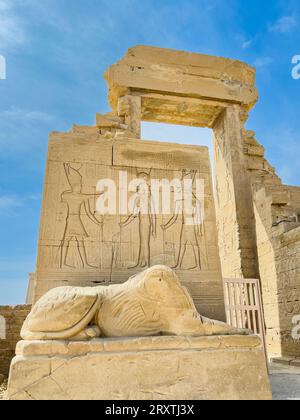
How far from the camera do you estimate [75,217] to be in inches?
132

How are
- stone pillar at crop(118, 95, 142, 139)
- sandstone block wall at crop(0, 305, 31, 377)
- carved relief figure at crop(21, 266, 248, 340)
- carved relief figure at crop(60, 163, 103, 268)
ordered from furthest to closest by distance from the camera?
stone pillar at crop(118, 95, 142, 139) < sandstone block wall at crop(0, 305, 31, 377) < carved relief figure at crop(60, 163, 103, 268) < carved relief figure at crop(21, 266, 248, 340)

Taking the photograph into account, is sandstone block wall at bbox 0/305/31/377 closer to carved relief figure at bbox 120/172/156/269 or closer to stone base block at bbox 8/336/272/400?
carved relief figure at bbox 120/172/156/269

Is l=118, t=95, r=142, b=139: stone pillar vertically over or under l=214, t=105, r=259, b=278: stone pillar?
over

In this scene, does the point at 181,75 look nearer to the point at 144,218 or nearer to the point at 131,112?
the point at 131,112

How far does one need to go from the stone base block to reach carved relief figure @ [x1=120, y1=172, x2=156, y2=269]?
3.63ft

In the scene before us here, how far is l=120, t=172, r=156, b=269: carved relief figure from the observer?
133 inches

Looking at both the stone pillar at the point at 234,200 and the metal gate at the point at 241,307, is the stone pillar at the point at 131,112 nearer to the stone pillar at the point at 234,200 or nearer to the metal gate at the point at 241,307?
the stone pillar at the point at 234,200

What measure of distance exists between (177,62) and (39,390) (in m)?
9.05

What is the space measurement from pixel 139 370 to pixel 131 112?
288 inches

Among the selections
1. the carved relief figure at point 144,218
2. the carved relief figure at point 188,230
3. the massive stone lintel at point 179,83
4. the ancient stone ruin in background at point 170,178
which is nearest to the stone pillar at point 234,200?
the ancient stone ruin in background at point 170,178

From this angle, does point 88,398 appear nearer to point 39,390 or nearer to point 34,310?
point 39,390

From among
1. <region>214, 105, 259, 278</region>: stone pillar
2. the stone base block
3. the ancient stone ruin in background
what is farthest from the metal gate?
the stone base block

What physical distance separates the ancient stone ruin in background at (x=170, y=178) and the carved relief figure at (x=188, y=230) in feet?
0.05

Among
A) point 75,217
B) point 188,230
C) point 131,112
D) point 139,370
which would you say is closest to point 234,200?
point 131,112
